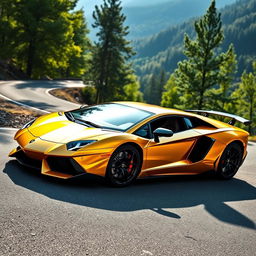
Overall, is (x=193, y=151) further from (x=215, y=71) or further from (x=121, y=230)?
(x=215, y=71)

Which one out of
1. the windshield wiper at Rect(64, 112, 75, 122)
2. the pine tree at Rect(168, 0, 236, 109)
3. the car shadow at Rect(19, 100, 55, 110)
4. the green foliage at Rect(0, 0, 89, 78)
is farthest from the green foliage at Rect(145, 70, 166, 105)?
the windshield wiper at Rect(64, 112, 75, 122)

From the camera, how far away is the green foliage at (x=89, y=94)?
1794 inches

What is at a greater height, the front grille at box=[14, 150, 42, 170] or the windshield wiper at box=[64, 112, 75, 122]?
the windshield wiper at box=[64, 112, 75, 122]

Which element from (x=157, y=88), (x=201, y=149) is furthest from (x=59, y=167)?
(x=157, y=88)

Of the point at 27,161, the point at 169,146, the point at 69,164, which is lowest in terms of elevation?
the point at 27,161

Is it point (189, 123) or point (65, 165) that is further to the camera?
point (189, 123)

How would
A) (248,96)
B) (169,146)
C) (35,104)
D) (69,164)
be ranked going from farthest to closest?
(248,96) → (35,104) → (169,146) → (69,164)

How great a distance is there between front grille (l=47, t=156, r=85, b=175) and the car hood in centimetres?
29

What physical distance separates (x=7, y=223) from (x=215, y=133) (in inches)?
183

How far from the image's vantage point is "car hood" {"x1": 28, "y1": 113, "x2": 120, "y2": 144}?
589cm

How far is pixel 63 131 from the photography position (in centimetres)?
618

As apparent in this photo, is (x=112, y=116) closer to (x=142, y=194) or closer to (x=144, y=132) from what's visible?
(x=144, y=132)

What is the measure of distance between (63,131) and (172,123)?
6.55 feet

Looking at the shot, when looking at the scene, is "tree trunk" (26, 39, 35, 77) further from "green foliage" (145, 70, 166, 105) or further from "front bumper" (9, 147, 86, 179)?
"green foliage" (145, 70, 166, 105)
